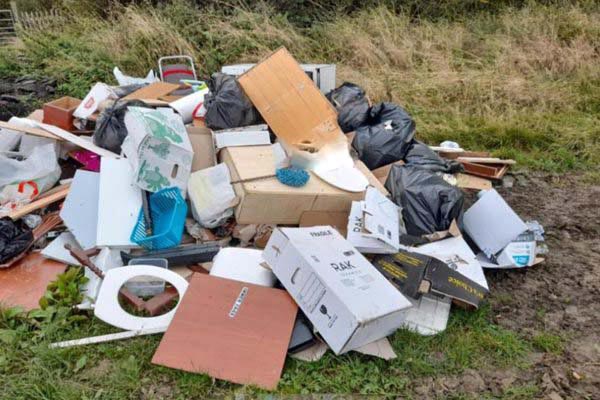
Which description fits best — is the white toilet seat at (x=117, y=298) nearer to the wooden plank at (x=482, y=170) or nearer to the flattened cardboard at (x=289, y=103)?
the flattened cardboard at (x=289, y=103)

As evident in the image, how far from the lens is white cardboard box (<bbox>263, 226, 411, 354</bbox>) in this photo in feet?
6.98

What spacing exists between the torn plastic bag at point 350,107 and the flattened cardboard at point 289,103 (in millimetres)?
276

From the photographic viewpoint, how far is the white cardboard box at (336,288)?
2.13 metres

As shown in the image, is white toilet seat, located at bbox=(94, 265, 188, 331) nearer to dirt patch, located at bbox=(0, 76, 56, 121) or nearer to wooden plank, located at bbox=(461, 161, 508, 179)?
wooden plank, located at bbox=(461, 161, 508, 179)

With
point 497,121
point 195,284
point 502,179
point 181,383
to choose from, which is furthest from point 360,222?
point 497,121

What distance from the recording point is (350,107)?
3.96 m

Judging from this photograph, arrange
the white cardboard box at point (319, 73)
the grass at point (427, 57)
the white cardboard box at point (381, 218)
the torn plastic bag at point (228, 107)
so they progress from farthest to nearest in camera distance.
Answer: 1. the grass at point (427, 57)
2. the white cardboard box at point (319, 73)
3. the torn plastic bag at point (228, 107)
4. the white cardboard box at point (381, 218)

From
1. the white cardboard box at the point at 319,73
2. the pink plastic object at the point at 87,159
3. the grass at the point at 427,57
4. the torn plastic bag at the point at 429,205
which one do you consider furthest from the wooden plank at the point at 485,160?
the pink plastic object at the point at 87,159

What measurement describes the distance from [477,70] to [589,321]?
13.9 ft

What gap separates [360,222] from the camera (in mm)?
2781

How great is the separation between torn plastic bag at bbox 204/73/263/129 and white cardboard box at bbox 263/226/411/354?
4.52ft

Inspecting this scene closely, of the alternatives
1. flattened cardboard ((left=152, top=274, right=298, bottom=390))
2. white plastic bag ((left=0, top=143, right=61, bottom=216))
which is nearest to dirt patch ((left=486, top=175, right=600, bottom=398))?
flattened cardboard ((left=152, top=274, right=298, bottom=390))

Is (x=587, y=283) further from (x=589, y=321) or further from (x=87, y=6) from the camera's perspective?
(x=87, y=6)

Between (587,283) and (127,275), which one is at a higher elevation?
(127,275)
